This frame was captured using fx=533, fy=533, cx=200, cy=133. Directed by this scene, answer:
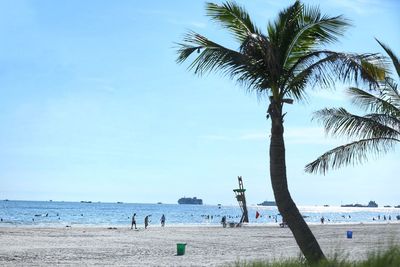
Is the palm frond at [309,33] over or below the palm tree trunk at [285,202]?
over

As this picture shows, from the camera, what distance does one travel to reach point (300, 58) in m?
9.38

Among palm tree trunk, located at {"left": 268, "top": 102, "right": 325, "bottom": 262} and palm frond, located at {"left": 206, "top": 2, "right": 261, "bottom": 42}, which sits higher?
palm frond, located at {"left": 206, "top": 2, "right": 261, "bottom": 42}

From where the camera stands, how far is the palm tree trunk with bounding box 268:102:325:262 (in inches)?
323

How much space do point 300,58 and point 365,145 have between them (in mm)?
3197

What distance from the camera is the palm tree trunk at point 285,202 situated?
323 inches

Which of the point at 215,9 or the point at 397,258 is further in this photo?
the point at 215,9

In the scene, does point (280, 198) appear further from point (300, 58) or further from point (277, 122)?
point (300, 58)

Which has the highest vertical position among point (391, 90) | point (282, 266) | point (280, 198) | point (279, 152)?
point (391, 90)

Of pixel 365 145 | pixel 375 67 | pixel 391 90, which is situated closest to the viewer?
pixel 375 67

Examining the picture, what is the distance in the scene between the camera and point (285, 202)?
8281 millimetres

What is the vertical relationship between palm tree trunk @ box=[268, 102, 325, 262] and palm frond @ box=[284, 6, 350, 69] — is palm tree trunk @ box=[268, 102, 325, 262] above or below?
below

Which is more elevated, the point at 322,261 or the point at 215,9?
the point at 215,9

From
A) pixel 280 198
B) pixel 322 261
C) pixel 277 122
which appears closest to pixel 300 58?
pixel 277 122

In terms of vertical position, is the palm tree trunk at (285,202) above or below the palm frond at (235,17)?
below
